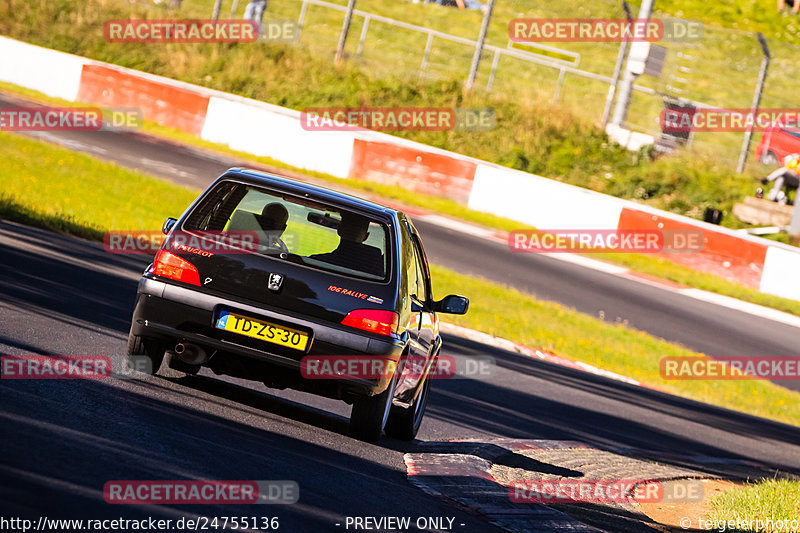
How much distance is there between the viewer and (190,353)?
298 inches

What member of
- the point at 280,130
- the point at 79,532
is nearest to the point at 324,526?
the point at 79,532

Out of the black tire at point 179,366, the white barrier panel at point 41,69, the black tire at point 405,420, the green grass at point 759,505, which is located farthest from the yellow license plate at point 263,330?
the white barrier panel at point 41,69

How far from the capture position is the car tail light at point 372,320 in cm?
747

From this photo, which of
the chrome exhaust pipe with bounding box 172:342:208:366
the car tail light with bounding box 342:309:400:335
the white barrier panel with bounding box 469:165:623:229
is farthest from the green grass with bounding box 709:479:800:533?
the white barrier panel with bounding box 469:165:623:229

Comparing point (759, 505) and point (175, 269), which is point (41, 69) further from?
point (759, 505)

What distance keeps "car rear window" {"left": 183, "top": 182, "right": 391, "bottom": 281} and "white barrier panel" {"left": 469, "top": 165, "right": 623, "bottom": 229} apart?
1717cm

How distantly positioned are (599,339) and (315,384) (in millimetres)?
11282

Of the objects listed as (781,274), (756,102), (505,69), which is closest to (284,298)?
(781,274)

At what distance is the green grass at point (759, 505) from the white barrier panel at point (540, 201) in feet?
50.0

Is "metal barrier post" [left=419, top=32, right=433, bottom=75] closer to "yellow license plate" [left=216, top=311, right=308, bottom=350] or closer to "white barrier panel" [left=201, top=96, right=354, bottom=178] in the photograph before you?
"white barrier panel" [left=201, top=96, right=354, bottom=178]

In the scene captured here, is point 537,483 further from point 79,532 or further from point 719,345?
point 719,345

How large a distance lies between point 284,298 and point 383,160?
1959cm

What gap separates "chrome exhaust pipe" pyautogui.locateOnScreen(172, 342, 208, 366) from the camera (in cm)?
756

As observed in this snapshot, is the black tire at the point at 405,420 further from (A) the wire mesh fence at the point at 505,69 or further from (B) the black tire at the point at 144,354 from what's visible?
(A) the wire mesh fence at the point at 505,69
